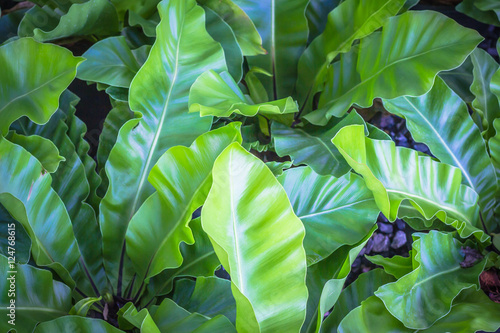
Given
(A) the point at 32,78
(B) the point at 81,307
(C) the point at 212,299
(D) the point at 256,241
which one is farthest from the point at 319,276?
(A) the point at 32,78

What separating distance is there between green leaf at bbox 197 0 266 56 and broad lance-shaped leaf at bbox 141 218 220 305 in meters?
0.45

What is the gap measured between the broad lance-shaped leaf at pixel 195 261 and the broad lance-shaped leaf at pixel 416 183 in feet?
1.12

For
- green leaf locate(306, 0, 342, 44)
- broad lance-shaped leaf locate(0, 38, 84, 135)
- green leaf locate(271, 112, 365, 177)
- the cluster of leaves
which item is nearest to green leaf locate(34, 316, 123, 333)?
the cluster of leaves

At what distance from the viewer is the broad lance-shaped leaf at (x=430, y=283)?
823 mm

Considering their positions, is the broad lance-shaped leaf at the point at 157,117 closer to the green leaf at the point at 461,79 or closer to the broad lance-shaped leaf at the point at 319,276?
the broad lance-shaped leaf at the point at 319,276

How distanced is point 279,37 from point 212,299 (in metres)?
0.67

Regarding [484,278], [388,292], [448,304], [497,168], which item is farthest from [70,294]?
[497,168]

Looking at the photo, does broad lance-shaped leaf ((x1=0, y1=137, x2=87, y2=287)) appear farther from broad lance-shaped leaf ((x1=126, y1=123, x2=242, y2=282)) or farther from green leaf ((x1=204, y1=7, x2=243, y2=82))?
green leaf ((x1=204, y1=7, x2=243, y2=82))

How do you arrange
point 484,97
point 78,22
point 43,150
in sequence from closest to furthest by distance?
point 43,150, point 78,22, point 484,97

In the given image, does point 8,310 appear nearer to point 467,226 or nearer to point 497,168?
point 467,226

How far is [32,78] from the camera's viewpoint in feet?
2.82

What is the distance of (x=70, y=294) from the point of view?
0.90 meters

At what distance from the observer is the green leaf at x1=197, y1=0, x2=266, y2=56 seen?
1.09 meters

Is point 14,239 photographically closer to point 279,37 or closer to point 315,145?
point 315,145
